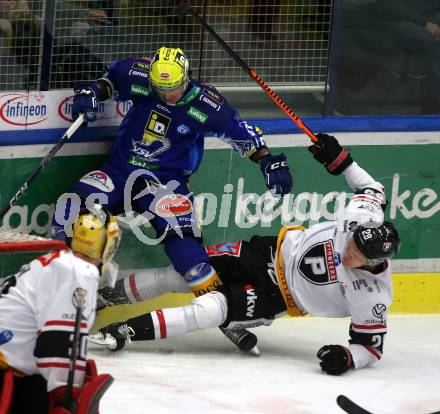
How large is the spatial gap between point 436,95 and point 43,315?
11.6 feet

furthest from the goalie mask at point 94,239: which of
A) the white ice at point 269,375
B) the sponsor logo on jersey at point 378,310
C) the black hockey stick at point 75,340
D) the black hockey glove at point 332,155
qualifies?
the black hockey glove at point 332,155

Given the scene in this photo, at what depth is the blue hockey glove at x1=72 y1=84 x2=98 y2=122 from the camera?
5742mm

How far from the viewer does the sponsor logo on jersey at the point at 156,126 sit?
18.9 ft

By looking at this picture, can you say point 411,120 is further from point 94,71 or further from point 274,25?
point 94,71

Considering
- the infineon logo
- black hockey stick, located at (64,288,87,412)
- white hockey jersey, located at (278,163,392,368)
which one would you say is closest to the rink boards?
the infineon logo

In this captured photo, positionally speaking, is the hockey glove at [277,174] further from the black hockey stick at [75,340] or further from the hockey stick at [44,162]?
the black hockey stick at [75,340]

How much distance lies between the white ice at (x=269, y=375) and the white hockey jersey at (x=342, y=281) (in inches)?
7.9

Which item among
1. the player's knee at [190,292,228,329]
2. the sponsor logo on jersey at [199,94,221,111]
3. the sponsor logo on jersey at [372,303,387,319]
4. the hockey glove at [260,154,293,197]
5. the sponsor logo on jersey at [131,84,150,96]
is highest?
the sponsor logo on jersey at [131,84,150,96]

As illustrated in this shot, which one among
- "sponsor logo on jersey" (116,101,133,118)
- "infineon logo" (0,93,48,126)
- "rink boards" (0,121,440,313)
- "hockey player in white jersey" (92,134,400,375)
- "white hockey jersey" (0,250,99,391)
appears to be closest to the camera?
"white hockey jersey" (0,250,99,391)

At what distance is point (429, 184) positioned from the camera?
6668mm

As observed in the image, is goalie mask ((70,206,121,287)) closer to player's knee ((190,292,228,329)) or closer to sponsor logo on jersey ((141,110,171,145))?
player's knee ((190,292,228,329))

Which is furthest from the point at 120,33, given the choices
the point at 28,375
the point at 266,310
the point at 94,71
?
the point at 28,375

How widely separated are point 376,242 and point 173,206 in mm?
1081

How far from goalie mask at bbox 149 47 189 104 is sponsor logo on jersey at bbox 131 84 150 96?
0.09 m
